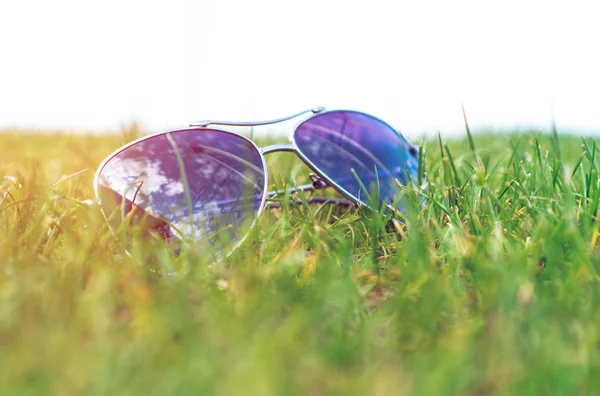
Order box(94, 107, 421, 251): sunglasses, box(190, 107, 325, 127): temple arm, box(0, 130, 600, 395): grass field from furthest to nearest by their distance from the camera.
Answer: box(190, 107, 325, 127): temple arm, box(94, 107, 421, 251): sunglasses, box(0, 130, 600, 395): grass field

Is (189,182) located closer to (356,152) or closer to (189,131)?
(189,131)

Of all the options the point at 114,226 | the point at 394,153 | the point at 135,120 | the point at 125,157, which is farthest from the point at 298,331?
the point at 135,120

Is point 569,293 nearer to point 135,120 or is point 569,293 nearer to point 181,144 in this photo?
point 181,144

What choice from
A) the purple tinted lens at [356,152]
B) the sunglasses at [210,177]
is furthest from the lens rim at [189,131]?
the purple tinted lens at [356,152]

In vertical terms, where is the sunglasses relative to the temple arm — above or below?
below

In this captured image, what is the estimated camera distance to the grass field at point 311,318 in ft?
2.34

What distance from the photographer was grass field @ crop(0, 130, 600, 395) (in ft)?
2.34

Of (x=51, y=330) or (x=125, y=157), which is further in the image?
(x=125, y=157)

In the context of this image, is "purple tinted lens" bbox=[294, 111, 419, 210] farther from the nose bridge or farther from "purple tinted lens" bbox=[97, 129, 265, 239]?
"purple tinted lens" bbox=[97, 129, 265, 239]

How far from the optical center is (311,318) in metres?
0.88

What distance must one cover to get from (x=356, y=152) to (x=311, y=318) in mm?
1292

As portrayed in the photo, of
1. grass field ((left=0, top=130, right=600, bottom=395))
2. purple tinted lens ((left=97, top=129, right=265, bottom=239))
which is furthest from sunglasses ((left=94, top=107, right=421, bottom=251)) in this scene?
grass field ((left=0, top=130, right=600, bottom=395))

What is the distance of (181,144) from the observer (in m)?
1.73

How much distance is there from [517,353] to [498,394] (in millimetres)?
111
